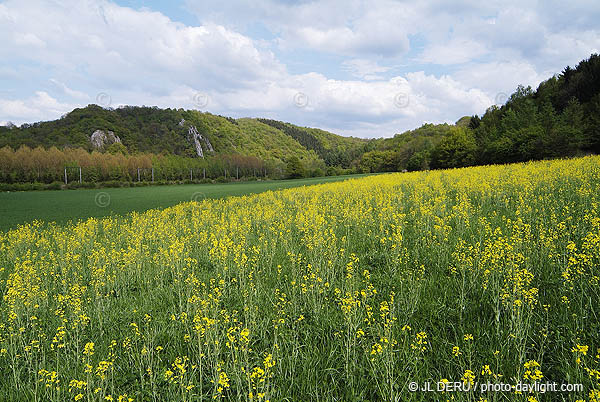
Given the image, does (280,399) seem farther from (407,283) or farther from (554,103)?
(554,103)

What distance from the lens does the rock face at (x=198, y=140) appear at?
14709 centimetres

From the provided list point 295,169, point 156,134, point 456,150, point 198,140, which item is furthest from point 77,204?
point 198,140

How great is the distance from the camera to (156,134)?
138250mm

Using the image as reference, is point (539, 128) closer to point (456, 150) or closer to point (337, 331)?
point (456, 150)

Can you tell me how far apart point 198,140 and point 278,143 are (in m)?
57.0

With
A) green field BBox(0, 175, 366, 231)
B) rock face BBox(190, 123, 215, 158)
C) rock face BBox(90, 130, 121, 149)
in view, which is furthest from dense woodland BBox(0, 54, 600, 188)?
→ green field BBox(0, 175, 366, 231)

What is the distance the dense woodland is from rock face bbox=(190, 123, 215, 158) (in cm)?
320

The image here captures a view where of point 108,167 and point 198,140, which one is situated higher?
point 198,140

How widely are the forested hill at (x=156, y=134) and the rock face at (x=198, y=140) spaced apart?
605 millimetres

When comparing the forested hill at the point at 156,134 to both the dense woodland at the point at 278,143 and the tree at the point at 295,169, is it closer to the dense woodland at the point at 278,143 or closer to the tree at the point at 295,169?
the dense woodland at the point at 278,143

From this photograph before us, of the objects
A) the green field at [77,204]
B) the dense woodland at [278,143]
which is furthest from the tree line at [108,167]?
the green field at [77,204]

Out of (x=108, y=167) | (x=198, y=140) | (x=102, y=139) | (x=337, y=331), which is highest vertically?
(x=198, y=140)

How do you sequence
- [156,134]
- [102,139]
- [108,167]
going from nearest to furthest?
1. [108,167]
2. [102,139]
3. [156,134]

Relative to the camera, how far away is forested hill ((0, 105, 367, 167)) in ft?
342
